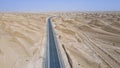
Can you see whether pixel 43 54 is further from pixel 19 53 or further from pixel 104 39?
pixel 104 39

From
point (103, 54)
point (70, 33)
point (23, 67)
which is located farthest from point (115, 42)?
point (23, 67)

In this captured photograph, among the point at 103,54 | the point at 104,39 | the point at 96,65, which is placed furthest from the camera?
the point at 104,39

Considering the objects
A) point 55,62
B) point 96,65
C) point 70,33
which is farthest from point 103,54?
point 70,33

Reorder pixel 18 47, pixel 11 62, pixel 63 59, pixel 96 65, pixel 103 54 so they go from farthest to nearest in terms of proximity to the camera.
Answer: pixel 18 47
pixel 103 54
pixel 63 59
pixel 11 62
pixel 96 65

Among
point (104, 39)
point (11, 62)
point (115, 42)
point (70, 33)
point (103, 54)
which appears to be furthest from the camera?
point (70, 33)

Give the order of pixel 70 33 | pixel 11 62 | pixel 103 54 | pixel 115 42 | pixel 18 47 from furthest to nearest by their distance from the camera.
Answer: pixel 70 33 < pixel 115 42 < pixel 18 47 < pixel 103 54 < pixel 11 62

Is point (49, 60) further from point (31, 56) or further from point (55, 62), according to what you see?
point (31, 56)

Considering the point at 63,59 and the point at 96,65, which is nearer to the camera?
the point at 96,65

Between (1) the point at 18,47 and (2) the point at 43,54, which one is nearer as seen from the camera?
(2) the point at 43,54
